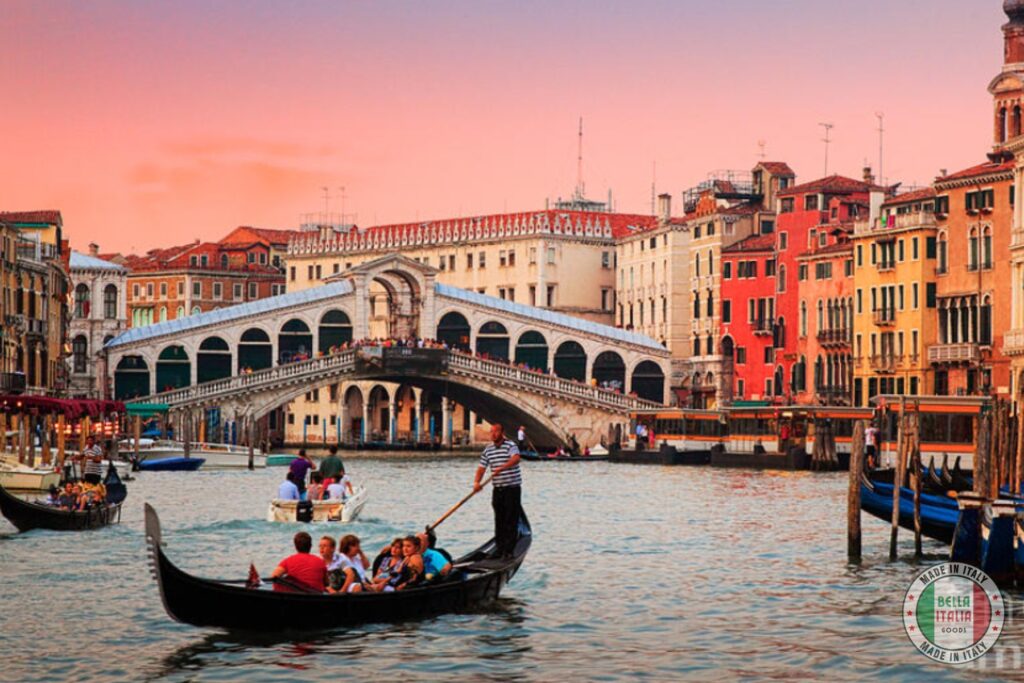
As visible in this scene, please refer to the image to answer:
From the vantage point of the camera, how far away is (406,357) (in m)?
59.9

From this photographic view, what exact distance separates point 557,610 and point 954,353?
36.2 meters

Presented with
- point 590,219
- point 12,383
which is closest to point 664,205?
point 590,219

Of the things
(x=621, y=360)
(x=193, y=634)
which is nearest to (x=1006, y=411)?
(x=193, y=634)

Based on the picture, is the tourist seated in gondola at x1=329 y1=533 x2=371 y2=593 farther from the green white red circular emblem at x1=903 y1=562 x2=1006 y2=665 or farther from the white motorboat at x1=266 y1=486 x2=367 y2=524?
the white motorboat at x1=266 y1=486 x2=367 y2=524

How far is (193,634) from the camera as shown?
17.0 meters

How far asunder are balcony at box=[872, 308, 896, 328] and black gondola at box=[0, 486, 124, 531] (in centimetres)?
3400

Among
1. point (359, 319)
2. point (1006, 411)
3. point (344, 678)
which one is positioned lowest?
point (344, 678)

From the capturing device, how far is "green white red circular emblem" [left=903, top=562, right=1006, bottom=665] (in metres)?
16.8

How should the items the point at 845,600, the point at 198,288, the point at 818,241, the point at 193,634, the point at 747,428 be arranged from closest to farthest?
the point at 193,634 < the point at 845,600 < the point at 747,428 < the point at 818,241 < the point at 198,288

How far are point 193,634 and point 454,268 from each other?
63718 millimetres

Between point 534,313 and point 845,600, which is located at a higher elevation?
point 534,313

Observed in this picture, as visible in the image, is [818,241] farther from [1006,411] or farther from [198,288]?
[1006,411]

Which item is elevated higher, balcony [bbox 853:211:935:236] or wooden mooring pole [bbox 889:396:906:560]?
balcony [bbox 853:211:935:236]

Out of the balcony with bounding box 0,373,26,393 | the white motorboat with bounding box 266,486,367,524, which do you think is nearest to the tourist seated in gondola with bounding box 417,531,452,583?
the white motorboat with bounding box 266,486,367,524
